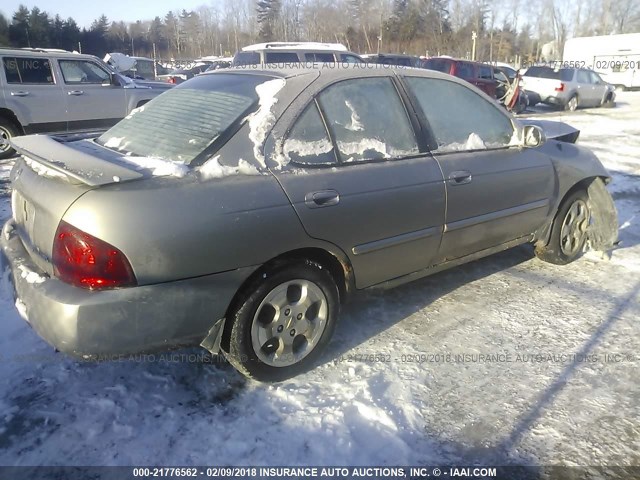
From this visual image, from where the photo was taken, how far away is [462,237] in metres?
3.55

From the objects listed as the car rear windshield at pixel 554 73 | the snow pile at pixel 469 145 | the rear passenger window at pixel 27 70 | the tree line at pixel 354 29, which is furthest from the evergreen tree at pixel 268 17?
the snow pile at pixel 469 145

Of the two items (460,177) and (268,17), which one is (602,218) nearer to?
(460,177)

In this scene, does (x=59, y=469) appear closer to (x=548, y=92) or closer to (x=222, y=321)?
(x=222, y=321)

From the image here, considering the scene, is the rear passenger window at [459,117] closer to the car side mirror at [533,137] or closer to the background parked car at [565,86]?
the car side mirror at [533,137]

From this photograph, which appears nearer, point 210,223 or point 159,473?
point 159,473

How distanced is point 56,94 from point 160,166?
787cm

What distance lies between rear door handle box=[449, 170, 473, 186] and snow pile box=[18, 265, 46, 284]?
2.41m

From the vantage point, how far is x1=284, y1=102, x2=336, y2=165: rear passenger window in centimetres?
276

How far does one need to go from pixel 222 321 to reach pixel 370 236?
0.98 meters

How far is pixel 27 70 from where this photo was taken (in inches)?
345

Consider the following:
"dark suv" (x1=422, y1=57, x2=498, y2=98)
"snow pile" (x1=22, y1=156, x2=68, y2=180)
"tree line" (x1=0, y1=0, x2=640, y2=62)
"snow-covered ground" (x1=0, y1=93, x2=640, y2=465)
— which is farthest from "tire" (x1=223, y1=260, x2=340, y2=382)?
"tree line" (x1=0, y1=0, x2=640, y2=62)

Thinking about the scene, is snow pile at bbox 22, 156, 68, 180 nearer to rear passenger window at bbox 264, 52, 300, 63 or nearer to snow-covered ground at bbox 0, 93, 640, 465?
snow-covered ground at bbox 0, 93, 640, 465

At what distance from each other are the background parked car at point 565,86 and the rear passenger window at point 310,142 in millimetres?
18962

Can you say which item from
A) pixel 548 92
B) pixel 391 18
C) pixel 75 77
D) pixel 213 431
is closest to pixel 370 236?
pixel 213 431
